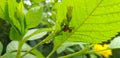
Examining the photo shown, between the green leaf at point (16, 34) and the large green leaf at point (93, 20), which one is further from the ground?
the large green leaf at point (93, 20)

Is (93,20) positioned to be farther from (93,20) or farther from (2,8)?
(2,8)

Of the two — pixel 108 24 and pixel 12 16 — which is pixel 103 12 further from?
pixel 12 16

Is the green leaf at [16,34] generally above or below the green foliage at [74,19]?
below

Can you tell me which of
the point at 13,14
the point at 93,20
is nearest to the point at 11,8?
the point at 13,14

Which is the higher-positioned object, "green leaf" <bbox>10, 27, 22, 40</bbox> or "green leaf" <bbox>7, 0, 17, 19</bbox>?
"green leaf" <bbox>7, 0, 17, 19</bbox>

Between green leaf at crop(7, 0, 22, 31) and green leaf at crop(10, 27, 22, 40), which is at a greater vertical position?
green leaf at crop(7, 0, 22, 31)

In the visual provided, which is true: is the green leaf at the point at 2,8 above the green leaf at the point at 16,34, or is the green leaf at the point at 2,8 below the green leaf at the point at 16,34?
above

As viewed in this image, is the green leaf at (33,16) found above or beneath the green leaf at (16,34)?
above

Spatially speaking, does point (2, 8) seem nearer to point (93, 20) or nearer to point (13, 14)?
point (13, 14)

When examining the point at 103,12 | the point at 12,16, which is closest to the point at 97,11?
the point at 103,12

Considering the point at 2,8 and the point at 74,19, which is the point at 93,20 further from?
the point at 2,8

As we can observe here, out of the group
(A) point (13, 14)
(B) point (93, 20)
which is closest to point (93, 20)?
(B) point (93, 20)
